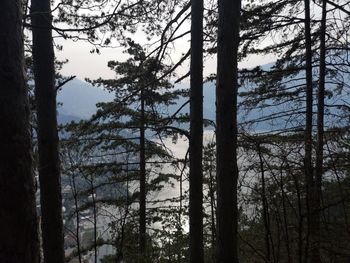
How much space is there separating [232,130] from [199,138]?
223 centimetres

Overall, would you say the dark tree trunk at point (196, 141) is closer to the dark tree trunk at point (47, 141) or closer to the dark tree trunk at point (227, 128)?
the dark tree trunk at point (227, 128)

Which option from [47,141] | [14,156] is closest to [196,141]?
[47,141]

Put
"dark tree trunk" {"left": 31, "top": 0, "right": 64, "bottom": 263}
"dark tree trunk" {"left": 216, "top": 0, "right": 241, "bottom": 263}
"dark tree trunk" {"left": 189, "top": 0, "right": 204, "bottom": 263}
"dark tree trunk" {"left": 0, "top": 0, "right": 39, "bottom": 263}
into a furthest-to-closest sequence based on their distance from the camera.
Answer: "dark tree trunk" {"left": 189, "top": 0, "right": 204, "bottom": 263}, "dark tree trunk" {"left": 216, "top": 0, "right": 241, "bottom": 263}, "dark tree trunk" {"left": 31, "top": 0, "right": 64, "bottom": 263}, "dark tree trunk" {"left": 0, "top": 0, "right": 39, "bottom": 263}

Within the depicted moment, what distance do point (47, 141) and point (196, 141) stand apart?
2.91 meters

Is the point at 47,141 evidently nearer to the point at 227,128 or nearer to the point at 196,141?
the point at 227,128

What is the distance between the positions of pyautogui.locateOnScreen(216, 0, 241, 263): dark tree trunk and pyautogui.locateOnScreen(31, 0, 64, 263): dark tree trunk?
176 centimetres

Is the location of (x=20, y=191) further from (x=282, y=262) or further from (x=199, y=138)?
(x=282, y=262)

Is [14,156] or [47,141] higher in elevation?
[47,141]

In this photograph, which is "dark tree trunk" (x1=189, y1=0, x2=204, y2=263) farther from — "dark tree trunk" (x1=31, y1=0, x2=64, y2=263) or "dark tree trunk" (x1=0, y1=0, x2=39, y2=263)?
"dark tree trunk" (x1=0, y1=0, x2=39, y2=263)

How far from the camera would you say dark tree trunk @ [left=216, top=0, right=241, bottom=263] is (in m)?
3.79

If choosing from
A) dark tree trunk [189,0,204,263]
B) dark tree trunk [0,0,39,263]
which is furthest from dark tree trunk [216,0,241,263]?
dark tree trunk [0,0,39,263]

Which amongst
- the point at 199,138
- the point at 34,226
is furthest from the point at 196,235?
the point at 34,226

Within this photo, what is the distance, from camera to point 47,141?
366cm

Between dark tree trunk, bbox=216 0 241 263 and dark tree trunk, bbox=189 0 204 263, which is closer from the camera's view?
dark tree trunk, bbox=216 0 241 263
